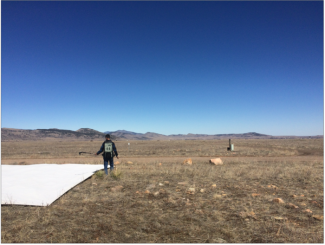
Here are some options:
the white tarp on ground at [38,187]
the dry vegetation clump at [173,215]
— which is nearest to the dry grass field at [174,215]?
the dry vegetation clump at [173,215]

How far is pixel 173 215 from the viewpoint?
17.7 feet

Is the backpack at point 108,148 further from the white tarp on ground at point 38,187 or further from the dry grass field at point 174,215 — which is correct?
the dry grass field at point 174,215

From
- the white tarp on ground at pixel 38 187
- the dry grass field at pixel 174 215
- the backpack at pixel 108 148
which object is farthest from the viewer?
the backpack at pixel 108 148

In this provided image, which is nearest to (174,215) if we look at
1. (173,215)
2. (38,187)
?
(173,215)

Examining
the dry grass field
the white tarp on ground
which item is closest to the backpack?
the white tarp on ground

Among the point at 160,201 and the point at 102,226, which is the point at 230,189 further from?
the point at 102,226

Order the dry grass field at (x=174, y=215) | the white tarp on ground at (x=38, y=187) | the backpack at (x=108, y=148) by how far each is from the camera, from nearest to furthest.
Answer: the dry grass field at (x=174, y=215), the white tarp on ground at (x=38, y=187), the backpack at (x=108, y=148)

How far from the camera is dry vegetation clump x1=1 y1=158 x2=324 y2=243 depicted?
433 centimetres

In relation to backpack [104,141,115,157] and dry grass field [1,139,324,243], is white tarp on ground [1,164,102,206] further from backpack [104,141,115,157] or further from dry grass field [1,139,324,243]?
backpack [104,141,115,157]

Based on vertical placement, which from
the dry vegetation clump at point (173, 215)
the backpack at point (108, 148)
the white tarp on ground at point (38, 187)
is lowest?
the dry vegetation clump at point (173, 215)

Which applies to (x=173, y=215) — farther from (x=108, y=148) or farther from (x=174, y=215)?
(x=108, y=148)

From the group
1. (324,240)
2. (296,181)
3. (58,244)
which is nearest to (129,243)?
(58,244)

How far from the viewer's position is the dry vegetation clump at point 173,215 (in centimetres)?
433

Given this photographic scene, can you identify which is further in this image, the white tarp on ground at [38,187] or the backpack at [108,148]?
the backpack at [108,148]
